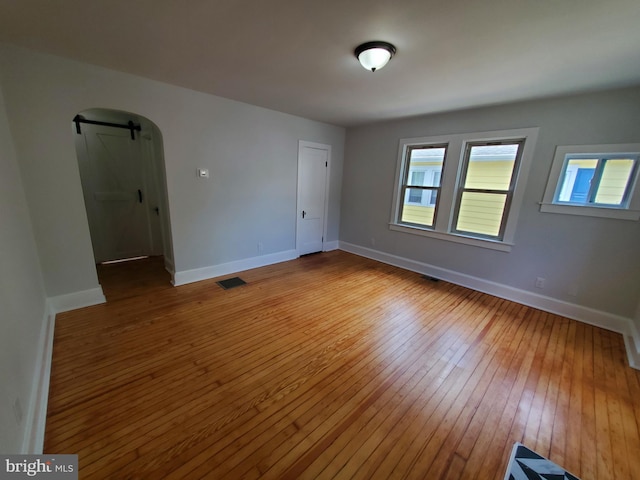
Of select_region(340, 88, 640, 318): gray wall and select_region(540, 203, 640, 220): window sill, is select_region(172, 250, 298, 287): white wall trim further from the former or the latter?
select_region(540, 203, 640, 220): window sill

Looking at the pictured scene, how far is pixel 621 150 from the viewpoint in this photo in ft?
8.44

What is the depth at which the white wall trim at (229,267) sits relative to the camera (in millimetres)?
3500

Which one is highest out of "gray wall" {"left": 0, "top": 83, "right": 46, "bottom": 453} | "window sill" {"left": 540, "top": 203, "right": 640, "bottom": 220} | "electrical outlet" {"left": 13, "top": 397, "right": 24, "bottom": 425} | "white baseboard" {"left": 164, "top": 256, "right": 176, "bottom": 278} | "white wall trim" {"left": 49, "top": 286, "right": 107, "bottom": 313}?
"window sill" {"left": 540, "top": 203, "right": 640, "bottom": 220}

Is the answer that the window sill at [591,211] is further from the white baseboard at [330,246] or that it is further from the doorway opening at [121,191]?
the doorway opening at [121,191]

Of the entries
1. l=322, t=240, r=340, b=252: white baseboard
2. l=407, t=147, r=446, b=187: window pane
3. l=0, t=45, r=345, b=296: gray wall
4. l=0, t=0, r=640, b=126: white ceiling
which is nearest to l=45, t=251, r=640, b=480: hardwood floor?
l=0, t=45, r=345, b=296: gray wall

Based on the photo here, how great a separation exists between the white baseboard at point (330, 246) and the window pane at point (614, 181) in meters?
4.01

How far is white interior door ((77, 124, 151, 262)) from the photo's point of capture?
3.86 meters

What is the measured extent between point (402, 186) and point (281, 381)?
3725mm

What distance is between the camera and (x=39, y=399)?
1546 millimetres

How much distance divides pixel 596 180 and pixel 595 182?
22mm

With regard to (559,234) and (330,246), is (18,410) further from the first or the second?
(559,234)

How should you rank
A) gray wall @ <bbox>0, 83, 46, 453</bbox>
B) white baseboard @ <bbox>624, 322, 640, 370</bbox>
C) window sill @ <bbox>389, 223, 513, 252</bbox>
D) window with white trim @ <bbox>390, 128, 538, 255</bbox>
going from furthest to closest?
1. window sill @ <bbox>389, 223, 513, 252</bbox>
2. window with white trim @ <bbox>390, 128, 538, 255</bbox>
3. white baseboard @ <bbox>624, 322, 640, 370</bbox>
4. gray wall @ <bbox>0, 83, 46, 453</bbox>

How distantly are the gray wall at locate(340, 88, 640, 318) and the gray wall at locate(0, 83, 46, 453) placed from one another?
4552mm

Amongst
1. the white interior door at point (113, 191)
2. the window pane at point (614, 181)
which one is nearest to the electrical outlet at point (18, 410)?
the white interior door at point (113, 191)
